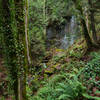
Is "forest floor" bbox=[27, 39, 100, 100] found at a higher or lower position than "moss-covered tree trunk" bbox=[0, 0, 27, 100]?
lower

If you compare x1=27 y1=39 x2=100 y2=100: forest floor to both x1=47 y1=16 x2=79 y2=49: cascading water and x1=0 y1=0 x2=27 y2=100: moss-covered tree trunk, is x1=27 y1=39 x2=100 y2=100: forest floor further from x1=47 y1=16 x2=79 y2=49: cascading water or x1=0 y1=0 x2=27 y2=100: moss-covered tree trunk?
x1=47 y1=16 x2=79 y2=49: cascading water

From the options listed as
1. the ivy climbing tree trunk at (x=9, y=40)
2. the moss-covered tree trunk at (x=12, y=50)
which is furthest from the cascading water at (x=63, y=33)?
the ivy climbing tree trunk at (x=9, y=40)

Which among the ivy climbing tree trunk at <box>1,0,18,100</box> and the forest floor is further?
the forest floor

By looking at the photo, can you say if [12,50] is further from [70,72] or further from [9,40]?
[70,72]

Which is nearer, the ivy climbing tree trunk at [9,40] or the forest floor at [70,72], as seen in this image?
the ivy climbing tree trunk at [9,40]

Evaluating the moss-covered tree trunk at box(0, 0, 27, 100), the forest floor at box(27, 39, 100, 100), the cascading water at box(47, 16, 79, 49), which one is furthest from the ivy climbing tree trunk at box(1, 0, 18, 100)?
the cascading water at box(47, 16, 79, 49)

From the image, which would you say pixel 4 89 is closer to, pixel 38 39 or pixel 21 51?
pixel 21 51

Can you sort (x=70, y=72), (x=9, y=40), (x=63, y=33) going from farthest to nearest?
(x=63, y=33)
(x=70, y=72)
(x=9, y=40)

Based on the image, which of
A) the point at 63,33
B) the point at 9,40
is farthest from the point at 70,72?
the point at 63,33

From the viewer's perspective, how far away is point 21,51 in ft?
13.5

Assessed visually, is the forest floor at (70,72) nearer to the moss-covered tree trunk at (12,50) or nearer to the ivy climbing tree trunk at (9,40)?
the moss-covered tree trunk at (12,50)

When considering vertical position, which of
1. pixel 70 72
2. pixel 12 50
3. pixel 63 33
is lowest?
pixel 70 72

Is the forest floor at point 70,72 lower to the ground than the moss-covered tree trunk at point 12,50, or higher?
lower

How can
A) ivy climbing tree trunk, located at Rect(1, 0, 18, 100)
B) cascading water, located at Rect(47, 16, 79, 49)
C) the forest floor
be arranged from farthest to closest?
cascading water, located at Rect(47, 16, 79, 49), the forest floor, ivy climbing tree trunk, located at Rect(1, 0, 18, 100)
